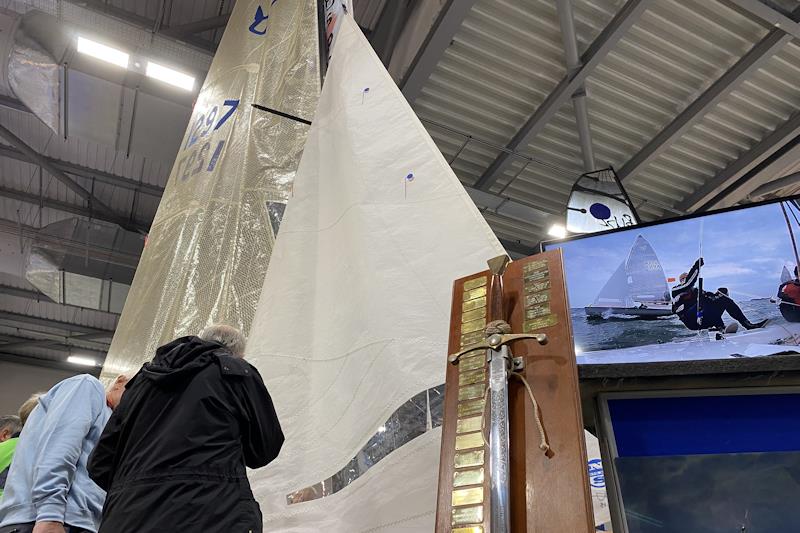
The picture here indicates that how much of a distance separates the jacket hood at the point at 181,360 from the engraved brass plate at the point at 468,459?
0.68 meters

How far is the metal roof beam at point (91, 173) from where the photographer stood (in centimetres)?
714

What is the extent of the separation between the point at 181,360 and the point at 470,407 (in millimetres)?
736

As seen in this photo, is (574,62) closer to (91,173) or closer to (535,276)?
(535,276)

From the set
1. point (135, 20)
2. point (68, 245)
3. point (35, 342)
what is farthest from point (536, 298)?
point (35, 342)

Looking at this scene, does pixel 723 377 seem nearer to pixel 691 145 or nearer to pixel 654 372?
pixel 654 372

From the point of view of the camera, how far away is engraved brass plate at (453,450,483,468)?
102 cm

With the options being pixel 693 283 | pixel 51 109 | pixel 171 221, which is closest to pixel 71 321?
pixel 51 109

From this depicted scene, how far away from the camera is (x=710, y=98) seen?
17.5ft

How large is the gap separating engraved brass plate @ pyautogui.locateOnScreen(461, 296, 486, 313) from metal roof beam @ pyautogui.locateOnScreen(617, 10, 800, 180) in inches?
187

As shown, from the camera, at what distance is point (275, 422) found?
1454mm

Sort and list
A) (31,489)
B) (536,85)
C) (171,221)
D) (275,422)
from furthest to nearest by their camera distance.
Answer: (536,85) → (171,221) → (31,489) → (275,422)

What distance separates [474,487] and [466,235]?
95 centimetres

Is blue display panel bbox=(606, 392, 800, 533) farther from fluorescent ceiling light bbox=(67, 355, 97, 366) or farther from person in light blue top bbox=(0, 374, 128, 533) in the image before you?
fluorescent ceiling light bbox=(67, 355, 97, 366)

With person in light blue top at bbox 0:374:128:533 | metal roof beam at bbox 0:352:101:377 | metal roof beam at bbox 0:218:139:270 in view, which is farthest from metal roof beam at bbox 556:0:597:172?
metal roof beam at bbox 0:352:101:377
